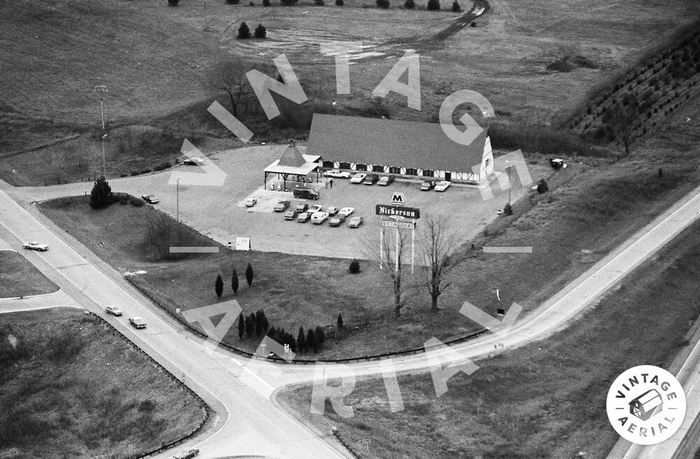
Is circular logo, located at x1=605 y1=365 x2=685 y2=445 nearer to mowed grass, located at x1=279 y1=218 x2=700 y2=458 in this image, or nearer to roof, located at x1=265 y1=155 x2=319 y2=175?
mowed grass, located at x1=279 y1=218 x2=700 y2=458

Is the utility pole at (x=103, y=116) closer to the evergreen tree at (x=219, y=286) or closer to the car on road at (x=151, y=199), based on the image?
the car on road at (x=151, y=199)

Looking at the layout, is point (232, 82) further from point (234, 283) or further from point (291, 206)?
point (234, 283)

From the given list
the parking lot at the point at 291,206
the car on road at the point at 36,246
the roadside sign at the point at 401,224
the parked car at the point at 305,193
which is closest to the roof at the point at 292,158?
the parking lot at the point at 291,206

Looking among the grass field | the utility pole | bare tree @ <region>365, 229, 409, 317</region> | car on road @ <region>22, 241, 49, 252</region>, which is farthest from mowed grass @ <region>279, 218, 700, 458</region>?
the utility pole

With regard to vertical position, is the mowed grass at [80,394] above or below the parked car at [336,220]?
below

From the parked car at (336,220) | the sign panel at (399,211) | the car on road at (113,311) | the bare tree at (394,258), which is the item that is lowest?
the car on road at (113,311)

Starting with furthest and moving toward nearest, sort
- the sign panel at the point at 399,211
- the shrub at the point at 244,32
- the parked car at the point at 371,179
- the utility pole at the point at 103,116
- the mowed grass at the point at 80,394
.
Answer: the shrub at the point at 244,32 < the utility pole at the point at 103,116 < the parked car at the point at 371,179 < the sign panel at the point at 399,211 < the mowed grass at the point at 80,394
